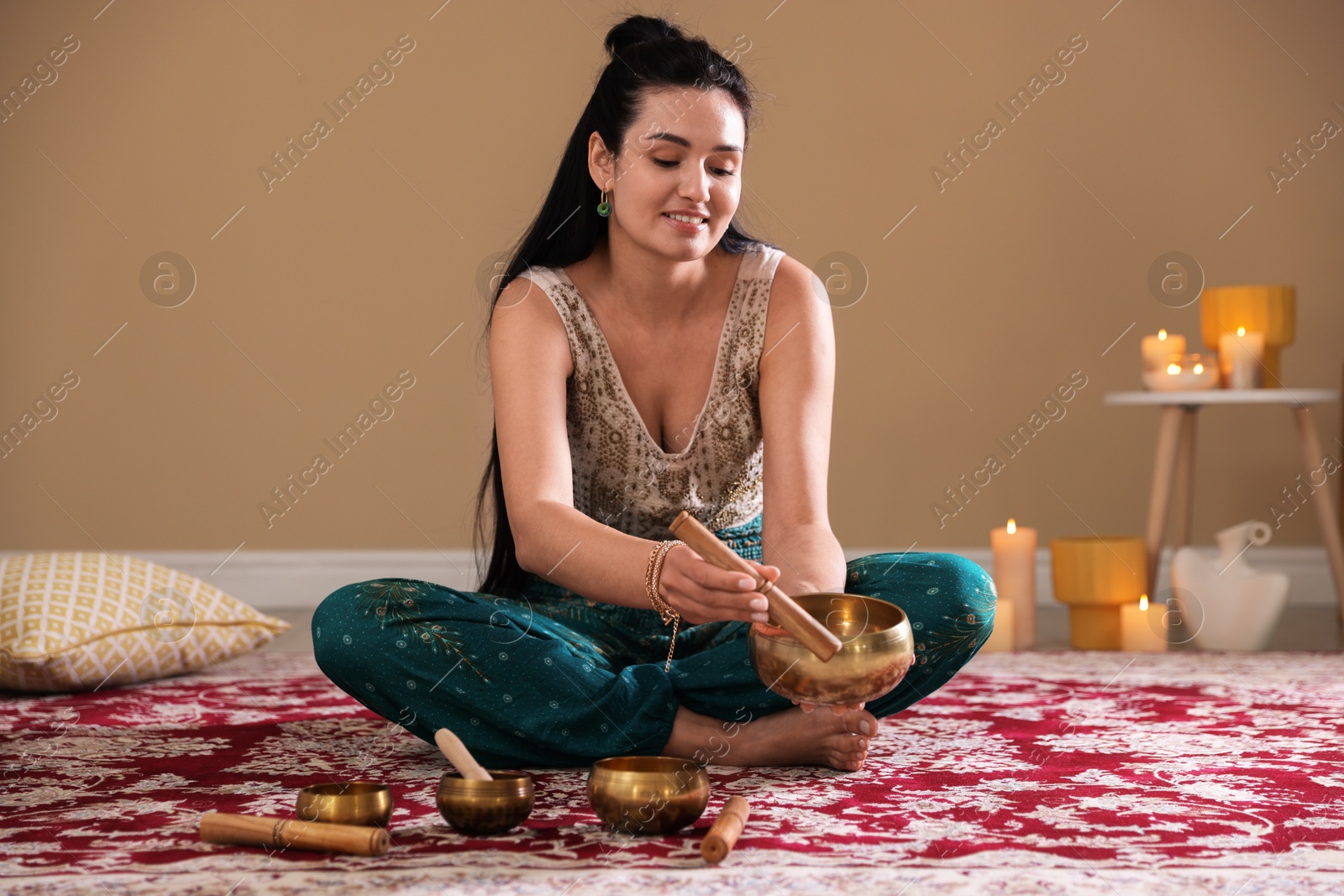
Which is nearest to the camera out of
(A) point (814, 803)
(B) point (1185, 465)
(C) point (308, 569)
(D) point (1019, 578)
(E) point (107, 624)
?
(A) point (814, 803)

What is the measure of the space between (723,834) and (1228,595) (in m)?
2.02

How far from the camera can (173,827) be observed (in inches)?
54.2

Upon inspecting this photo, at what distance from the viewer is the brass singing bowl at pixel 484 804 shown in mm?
1308

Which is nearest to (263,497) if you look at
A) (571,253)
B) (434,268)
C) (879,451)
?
(434,268)

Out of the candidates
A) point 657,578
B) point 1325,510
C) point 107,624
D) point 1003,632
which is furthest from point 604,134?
point 1325,510

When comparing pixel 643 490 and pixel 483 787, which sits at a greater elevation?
pixel 643 490

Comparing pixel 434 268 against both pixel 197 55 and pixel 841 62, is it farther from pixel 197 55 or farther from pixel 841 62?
pixel 841 62

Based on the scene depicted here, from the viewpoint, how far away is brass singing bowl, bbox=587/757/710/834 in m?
1.30

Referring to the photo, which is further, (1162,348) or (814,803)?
(1162,348)

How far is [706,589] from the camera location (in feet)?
4.43

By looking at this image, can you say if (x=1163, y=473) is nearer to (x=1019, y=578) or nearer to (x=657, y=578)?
(x=1019, y=578)

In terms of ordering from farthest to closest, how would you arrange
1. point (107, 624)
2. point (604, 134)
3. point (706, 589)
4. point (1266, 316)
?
point (1266, 316) → point (107, 624) → point (604, 134) → point (706, 589)

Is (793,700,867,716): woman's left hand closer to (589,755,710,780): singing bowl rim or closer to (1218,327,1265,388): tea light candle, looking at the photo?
(589,755,710,780): singing bowl rim

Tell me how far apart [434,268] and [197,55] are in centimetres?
93
